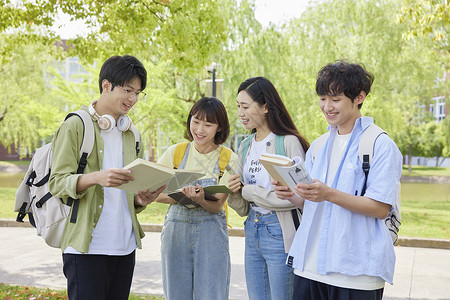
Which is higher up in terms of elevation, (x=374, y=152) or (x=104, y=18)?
(x=104, y=18)

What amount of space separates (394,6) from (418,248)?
14.2 metres

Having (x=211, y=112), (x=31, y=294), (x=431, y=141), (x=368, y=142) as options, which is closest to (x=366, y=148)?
(x=368, y=142)

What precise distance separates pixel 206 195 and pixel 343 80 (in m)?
1.21

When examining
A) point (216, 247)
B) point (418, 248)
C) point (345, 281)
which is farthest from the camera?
point (418, 248)

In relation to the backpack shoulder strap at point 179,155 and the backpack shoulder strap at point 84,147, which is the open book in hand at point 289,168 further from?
the backpack shoulder strap at point 179,155

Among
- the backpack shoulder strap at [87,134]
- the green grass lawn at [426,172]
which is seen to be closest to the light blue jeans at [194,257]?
the backpack shoulder strap at [87,134]

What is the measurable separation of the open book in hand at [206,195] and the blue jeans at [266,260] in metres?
0.27

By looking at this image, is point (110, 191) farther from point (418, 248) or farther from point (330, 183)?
point (418, 248)

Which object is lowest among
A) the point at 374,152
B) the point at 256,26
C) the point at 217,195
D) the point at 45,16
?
the point at 217,195

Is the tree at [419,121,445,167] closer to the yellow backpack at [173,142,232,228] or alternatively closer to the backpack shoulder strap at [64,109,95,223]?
the yellow backpack at [173,142,232,228]

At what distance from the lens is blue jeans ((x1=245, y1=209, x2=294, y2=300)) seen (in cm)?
310

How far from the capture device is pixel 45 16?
7.25 m

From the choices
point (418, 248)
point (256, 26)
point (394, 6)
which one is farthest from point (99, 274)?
point (394, 6)

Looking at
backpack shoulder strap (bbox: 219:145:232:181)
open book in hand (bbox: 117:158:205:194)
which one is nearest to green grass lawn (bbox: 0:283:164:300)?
backpack shoulder strap (bbox: 219:145:232:181)
